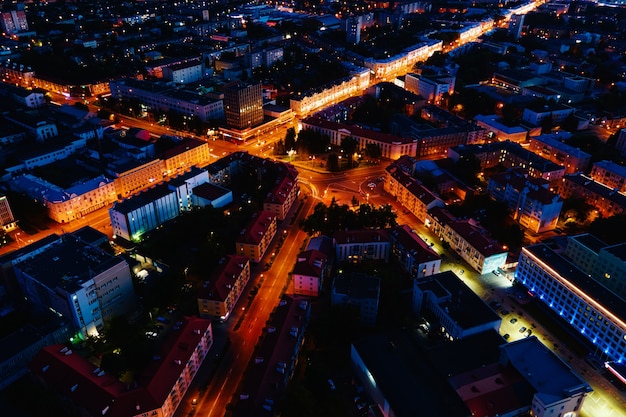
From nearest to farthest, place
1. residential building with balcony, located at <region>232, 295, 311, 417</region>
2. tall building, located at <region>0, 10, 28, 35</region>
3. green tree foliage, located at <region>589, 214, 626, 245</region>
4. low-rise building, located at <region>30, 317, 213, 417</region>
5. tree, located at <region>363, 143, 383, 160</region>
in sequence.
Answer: low-rise building, located at <region>30, 317, 213, 417</region>
residential building with balcony, located at <region>232, 295, 311, 417</region>
green tree foliage, located at <region>589, 214, 626, 245</region>
tree, located at <region>363, 143, 383, 160</region>
tall building, located at <region>0, 10, 28, 35</region>

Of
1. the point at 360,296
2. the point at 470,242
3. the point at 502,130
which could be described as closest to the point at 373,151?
the point at 502,130

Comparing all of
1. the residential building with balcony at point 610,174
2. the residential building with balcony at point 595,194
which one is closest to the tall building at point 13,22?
the residential building with balcony at point 595,194

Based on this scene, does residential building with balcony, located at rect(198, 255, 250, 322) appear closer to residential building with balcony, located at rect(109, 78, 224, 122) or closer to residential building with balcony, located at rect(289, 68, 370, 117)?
residential building with balcony, located at rect(109, 78, 224, 122)

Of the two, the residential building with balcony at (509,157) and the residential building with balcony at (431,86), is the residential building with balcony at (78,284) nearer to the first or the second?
the residential building with balcony at (509,157)

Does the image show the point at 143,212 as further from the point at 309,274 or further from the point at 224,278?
the point at 309,274

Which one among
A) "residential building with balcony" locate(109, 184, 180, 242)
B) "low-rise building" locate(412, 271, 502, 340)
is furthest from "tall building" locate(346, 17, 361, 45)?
"low-rise building" locate(412, 271, 502, 340)

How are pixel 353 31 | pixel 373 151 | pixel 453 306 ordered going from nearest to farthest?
pixel 453 306, pixel 373 151, pixel 353 31

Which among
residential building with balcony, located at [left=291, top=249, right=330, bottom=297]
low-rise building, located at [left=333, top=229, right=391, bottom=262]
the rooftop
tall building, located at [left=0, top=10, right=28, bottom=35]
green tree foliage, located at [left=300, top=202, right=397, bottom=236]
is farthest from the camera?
tall building, located at [left=0, top=10, right=28, bottom=35]
